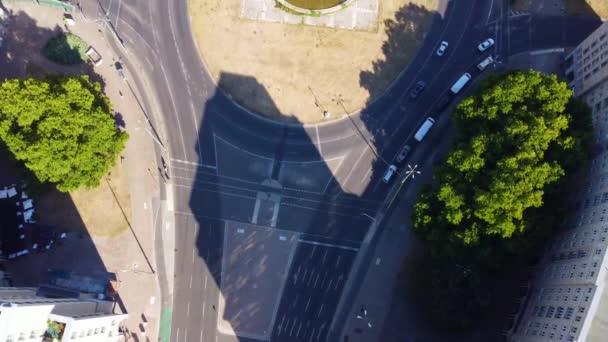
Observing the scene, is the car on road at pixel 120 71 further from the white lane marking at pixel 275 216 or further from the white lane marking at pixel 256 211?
the white lane marking at pixel 275 216

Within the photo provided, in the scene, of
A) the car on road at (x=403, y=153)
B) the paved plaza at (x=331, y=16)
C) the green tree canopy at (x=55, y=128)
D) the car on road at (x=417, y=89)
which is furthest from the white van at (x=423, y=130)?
the green tree canopy at (x=55, y=128)

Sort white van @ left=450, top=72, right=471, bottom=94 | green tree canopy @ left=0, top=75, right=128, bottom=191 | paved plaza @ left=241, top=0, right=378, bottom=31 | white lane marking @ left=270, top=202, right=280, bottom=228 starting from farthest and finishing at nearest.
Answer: paved plaza @ left=241, top=0, right=378, bottom=31, white van @ left=450, top=72, right=471, bottom=94, white lane marking @ left=270, top=202, right=280, bottom=228, green tree canopy @ left=0, top=75, right=128, bottom=191

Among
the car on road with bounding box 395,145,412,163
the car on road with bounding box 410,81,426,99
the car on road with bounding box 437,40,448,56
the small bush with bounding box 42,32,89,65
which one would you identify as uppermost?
the car on road with bounding box 437,40,448,56

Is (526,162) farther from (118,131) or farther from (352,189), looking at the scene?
(118,131)

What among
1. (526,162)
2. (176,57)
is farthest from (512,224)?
(176,57)

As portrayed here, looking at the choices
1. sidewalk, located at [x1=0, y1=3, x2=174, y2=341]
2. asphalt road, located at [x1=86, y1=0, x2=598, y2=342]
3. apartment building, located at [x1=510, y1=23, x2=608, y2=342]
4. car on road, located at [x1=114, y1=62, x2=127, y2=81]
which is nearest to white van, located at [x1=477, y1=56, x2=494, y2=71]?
asphalt road, located at [x1=86, y1=0, x2=598, y2=342]

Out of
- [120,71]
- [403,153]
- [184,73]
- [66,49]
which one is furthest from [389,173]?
[66,49]

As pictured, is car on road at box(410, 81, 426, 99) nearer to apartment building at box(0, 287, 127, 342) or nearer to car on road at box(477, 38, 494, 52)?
car on road at box(477, 38, 494, 52)
